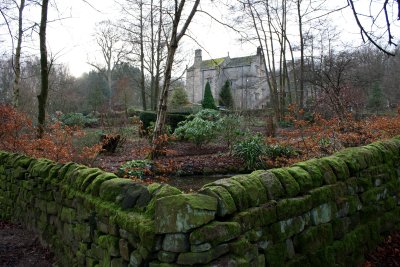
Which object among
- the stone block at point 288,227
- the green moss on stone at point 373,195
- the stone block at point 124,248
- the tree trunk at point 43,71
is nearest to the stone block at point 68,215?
the stone block at point 124,248

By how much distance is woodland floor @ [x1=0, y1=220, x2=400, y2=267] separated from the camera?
4046mm

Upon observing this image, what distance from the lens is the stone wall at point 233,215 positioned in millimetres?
2533

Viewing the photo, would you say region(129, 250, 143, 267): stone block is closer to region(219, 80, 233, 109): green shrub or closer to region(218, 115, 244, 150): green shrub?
region(218, 115, 244, 150): green shrub

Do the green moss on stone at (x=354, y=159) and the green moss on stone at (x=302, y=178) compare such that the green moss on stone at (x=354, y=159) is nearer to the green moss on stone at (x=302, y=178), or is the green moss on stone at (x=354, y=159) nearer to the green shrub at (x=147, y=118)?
the green moss on stone at (x=302, y=178)

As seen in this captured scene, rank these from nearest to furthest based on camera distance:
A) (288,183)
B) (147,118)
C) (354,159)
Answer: (288,183), (354,159), (147,118)

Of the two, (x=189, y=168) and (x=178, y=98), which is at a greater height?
(x=178, y=98)

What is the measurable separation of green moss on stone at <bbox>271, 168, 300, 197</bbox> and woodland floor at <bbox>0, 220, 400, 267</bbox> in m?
1.43

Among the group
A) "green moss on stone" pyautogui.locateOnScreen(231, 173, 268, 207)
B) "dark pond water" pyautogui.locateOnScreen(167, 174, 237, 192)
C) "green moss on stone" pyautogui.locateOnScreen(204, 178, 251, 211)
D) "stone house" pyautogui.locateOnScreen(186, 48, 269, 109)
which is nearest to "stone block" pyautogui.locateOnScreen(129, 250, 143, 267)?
"green moss on stone" pyautogui.locateOnScreen(204, 178, 251, 211)

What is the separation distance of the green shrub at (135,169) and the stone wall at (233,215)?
339 centimetres

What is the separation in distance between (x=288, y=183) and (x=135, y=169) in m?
6.08

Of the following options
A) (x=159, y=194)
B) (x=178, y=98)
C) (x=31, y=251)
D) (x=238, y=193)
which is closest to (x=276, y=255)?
(x=238, y=193)

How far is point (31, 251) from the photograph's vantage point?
5.00 metres

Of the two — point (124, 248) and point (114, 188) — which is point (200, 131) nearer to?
point (114, 188)

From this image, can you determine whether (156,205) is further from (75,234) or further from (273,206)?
(75,234)
